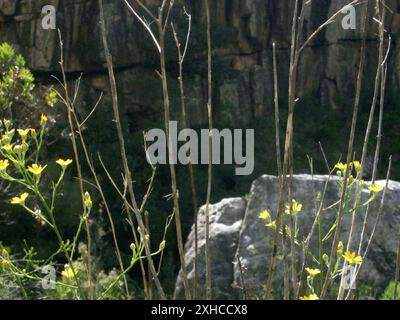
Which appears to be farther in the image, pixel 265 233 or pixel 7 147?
pixel 265 233

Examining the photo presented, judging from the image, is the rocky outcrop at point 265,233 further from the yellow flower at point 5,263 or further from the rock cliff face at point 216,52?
the rock cliff face at point 216,52

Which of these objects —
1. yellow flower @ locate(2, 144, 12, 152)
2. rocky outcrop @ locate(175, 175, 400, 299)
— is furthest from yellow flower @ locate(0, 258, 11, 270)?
rocky outcrop @ locate(175, 175, 400, 299)

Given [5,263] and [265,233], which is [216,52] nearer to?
[265,233]

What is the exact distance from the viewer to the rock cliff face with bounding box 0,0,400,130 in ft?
35.4

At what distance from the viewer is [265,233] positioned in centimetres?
452

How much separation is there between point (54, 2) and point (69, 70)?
1067mm

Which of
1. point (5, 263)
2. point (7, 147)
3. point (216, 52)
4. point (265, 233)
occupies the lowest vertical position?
point (265, 233)

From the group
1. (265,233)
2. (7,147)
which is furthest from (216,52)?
(7,147)

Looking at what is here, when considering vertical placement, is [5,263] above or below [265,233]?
above

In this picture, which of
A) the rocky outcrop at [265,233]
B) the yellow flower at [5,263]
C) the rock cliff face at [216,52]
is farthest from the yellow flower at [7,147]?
the rock cliff face at [216,52]

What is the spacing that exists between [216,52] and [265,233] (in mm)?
8184

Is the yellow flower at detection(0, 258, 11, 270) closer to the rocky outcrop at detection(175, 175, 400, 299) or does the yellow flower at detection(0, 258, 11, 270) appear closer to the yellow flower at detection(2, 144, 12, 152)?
the yellow flower at detection(2, 144, 12, 152)

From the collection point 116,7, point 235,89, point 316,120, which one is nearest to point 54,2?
point 116,7
